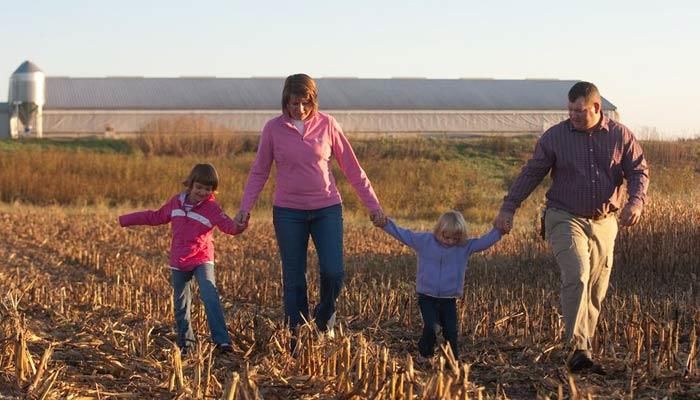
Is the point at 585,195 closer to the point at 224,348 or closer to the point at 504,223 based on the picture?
the point at 504,223

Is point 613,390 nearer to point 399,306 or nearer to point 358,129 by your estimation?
point 399,306

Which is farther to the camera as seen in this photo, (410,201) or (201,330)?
(410,201)

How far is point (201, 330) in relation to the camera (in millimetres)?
8523

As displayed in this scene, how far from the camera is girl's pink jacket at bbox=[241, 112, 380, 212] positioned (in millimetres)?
7285

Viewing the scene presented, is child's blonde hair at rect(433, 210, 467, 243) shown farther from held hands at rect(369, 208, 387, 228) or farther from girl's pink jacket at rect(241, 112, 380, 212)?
girl's pink jacket at rect(241, 112, 380, 212)

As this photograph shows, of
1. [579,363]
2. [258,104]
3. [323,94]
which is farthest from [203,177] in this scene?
[323,94]

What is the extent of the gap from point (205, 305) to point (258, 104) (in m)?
46.6

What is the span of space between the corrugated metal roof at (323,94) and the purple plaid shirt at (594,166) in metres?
46.4

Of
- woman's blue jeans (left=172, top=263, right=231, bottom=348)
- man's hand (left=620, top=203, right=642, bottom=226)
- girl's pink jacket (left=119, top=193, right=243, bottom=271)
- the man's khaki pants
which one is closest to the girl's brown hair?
girl's pink jacket (left=119, top=193, right=243, bottom=271)

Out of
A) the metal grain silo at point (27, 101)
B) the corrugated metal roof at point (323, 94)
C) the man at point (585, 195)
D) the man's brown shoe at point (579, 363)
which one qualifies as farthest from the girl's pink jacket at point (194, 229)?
the corrugated metal roof at point (323, 94)

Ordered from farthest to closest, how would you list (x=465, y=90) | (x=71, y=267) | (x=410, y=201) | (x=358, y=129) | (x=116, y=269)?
1. (x=465, y=90)
2. (x=358, y=129)
3. (x=410, y=201)
4. (x=71, y=267)
5. (x=116, y=269)

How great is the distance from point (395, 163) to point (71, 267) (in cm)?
2378

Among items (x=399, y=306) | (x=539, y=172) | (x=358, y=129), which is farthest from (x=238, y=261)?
(x=358, y=129)

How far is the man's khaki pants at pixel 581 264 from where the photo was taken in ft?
23.5
